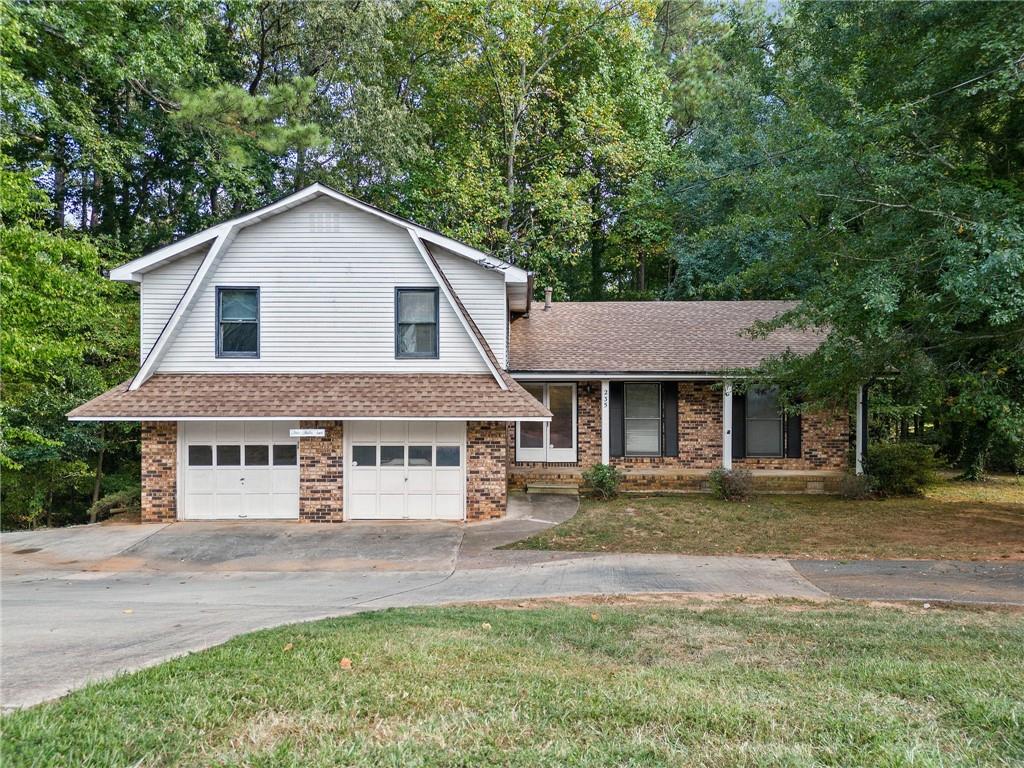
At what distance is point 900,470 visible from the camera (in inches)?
599

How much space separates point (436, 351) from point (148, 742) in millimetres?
10627

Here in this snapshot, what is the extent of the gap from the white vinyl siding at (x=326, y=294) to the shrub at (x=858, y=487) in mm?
9159

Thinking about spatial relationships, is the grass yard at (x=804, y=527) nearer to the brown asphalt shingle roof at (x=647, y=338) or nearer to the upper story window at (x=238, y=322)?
the brown asphalt shingle roof at (x=647, y=338)

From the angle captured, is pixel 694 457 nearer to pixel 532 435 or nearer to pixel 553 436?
pixel 553 436

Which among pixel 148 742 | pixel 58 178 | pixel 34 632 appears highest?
pixel 58 178

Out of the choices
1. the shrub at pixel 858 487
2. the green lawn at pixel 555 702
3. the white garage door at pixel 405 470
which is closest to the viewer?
the green lawn at pixel 555 702

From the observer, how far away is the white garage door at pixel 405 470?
13.2m

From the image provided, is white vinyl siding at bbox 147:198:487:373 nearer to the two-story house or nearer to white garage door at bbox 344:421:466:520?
the two-story house

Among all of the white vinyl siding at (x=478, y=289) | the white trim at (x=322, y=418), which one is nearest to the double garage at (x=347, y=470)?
the white trim at (x=322, y=418)

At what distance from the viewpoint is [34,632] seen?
21.4ft

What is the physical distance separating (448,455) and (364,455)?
1766 mm

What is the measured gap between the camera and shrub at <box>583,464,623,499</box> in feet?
49.8

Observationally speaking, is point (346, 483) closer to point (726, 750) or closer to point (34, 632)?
point (34, 632)

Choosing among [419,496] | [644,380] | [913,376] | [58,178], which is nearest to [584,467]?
[644,380]
